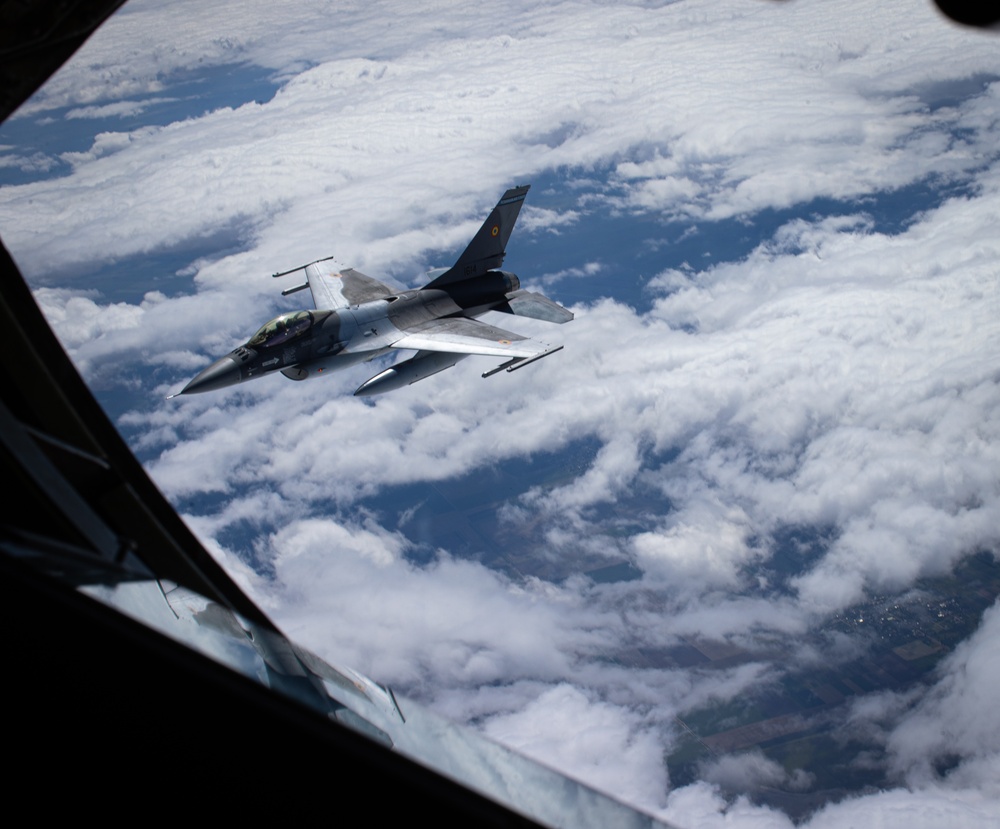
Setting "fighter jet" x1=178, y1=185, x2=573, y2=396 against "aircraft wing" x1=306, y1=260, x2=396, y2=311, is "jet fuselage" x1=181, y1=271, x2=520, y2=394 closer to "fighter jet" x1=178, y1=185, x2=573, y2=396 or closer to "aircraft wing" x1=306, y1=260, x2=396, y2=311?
"fighter jet" x1=178, y1=185, x2=573, y2=396

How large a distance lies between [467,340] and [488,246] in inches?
212

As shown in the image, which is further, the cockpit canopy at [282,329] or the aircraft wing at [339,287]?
the aircraft wing at [339,287]

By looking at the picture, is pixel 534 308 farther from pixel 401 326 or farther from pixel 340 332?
pixel 340 332

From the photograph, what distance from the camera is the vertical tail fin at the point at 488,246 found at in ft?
96.2

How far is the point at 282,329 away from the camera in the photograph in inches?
934

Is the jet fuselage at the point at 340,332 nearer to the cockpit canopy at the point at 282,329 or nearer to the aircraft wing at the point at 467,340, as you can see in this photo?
the cockpit canopy at the point at 282,329

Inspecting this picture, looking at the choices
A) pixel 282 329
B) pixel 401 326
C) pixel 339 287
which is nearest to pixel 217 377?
pixel 282 329

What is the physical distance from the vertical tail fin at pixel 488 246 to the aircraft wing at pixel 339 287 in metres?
2.41

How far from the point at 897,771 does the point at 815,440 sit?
76277 millimetres

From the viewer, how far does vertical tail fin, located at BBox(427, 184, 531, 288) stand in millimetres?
29328

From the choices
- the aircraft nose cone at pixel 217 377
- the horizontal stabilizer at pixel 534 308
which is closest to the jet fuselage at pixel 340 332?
the aircraft nose cone at pixel 217 377

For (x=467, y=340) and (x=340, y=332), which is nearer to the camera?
(x=340, y=332)

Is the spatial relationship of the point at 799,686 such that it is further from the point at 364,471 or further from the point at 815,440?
the point at 364,471

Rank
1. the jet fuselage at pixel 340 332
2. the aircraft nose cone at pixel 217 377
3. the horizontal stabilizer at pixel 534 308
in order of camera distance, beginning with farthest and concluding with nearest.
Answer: the horizontal stabilizer at pixel 534 308, the jet fuselage at pixel 340 332, the aircraft nose cone at pixel 217 377
